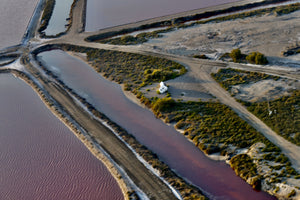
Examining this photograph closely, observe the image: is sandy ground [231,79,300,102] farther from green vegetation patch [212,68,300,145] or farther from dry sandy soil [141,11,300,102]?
green vegetation patch [212,68,300,145]

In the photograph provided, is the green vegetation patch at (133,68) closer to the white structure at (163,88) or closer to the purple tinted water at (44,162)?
the white structure at (163,88)

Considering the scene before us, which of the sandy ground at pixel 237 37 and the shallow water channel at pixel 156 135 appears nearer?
the shallow water channel at pixel 156 135

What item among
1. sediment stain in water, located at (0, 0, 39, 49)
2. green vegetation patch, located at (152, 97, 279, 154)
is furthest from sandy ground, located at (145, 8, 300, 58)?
sediment stain in water, located at (0, 0, 39, 49)

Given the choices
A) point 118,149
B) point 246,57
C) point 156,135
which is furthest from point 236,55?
point 118,149

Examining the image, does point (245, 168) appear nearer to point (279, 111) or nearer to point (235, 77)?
point (279, 111)

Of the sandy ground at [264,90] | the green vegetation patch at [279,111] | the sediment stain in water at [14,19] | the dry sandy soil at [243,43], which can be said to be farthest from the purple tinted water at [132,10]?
the sandy ground at [264,90]
